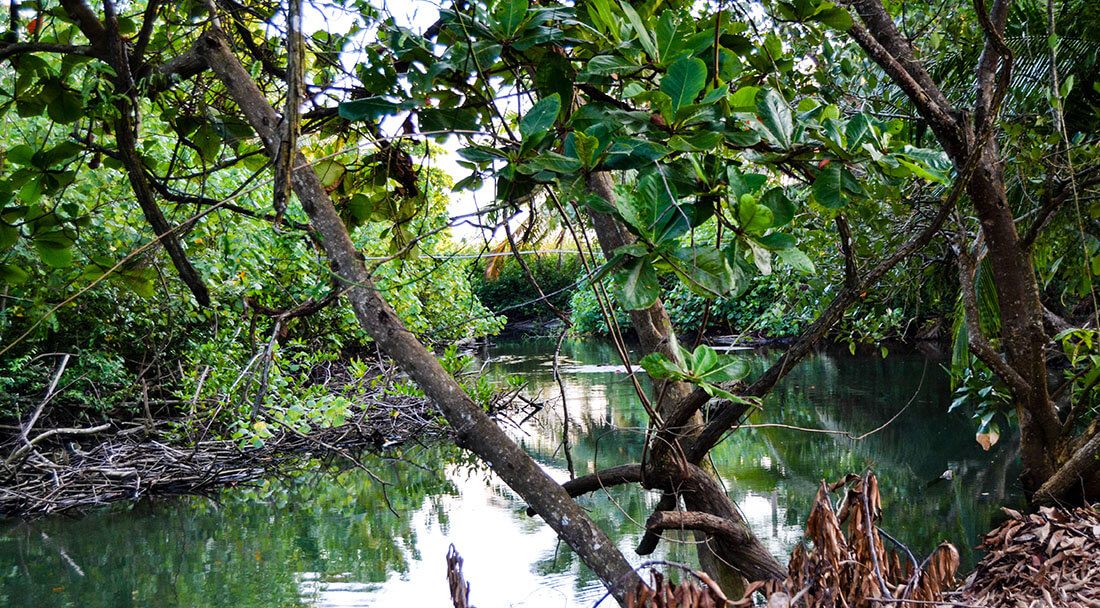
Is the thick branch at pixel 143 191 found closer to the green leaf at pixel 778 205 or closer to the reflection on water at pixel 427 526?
the green leaf at pixel 778 205

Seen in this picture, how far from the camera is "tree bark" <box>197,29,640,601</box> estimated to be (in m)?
1.58

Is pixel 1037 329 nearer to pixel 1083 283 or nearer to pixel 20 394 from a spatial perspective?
pixel 1083 283

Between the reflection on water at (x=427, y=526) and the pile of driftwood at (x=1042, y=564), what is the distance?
1.91 ft

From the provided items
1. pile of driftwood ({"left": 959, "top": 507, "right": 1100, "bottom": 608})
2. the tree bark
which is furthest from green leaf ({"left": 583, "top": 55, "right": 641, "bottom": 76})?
pile of driftwood ({"left": 959, "top": 507, "right": 1100, "bottom": 608})

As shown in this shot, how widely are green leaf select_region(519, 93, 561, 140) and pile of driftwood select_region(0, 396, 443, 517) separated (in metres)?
3.25

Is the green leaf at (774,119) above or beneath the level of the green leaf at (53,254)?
beneath

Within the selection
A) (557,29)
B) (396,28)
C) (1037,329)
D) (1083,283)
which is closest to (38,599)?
(396,28)

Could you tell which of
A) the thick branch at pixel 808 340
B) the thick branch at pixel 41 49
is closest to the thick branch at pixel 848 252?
the thick branch at pixel 808 340

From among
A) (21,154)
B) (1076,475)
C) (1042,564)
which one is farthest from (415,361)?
(1076,475)

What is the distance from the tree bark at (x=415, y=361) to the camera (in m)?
1.58

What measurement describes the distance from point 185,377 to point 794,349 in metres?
4.96

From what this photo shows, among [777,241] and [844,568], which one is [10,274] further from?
[844,568]

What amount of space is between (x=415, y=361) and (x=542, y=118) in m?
0.56

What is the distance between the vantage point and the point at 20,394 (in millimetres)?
5258
